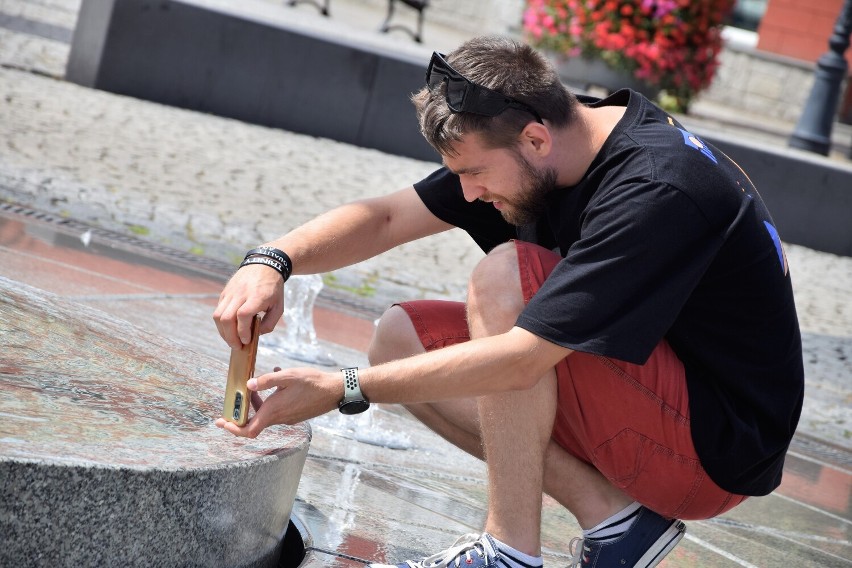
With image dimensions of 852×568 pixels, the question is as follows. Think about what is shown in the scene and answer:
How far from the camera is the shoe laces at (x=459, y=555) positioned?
2.26 meters

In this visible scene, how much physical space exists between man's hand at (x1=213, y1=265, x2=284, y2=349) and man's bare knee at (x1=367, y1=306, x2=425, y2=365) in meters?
0.36

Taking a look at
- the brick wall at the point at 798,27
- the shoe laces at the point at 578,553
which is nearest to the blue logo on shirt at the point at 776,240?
the shoe laces at the point at 578,553

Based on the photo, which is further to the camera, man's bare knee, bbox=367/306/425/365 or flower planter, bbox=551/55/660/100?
flower planter, bbox=551/55/660/100

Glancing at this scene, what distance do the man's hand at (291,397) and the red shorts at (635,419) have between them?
1.43 ft

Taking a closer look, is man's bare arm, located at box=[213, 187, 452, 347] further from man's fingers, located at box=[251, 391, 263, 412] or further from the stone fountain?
the stone fountain

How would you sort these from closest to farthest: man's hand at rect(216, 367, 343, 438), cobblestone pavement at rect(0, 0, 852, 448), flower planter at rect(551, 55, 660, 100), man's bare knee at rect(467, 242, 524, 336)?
man's hand at rect(216, 367, 343, 438)
man's bare knee at rect(467, 242, 524, 336)
cobblestone pavement at rect(0, 0, 852, 448)
flower planter at rect(551, 55, 660, 100)

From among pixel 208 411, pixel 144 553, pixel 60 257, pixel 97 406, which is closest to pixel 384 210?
pixel 208 411

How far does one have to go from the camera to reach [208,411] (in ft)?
7.61

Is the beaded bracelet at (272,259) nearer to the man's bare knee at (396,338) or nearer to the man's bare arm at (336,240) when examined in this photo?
the man's bare arm at (336,240)

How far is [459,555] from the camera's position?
227 centimetres

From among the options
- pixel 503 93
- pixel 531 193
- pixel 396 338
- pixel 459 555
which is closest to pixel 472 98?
pixel 503 93

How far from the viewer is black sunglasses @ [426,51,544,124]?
2252 mm

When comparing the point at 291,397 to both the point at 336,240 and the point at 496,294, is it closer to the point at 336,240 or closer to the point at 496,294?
the point at 496,294

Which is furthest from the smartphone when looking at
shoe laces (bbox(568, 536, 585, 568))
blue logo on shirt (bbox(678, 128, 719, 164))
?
blue logo on shirt (bbox(678, 128, 719, 164))
